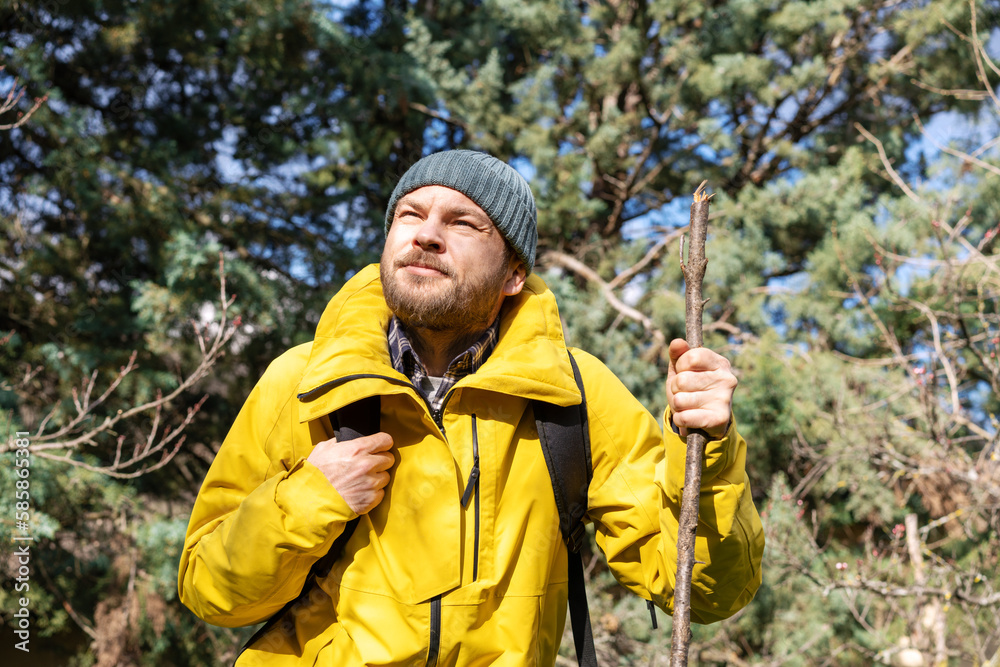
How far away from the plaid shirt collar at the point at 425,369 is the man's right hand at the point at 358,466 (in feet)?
0.67

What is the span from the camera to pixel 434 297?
1.41 metres

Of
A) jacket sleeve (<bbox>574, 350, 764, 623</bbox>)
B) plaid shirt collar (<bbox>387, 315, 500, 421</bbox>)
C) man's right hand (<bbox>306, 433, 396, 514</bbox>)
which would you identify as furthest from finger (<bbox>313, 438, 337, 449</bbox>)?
jacket sleeve (<bbox>574, 350, 764, 623</bbox>)

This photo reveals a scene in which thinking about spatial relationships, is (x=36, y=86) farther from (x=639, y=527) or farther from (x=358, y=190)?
(x=639, y=527)

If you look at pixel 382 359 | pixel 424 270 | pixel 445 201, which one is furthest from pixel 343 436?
pixel 445 201

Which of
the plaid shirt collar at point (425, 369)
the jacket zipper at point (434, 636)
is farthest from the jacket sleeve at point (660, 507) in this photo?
the jacket zipper at point (434, 636)

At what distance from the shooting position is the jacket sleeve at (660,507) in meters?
1.21

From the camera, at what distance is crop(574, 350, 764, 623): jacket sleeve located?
121 cm

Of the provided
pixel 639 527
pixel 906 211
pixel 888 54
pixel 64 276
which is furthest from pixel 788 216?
pixel 64 276

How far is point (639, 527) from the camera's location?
1.37 metres

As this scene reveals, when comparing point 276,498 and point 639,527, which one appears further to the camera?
point 639,527

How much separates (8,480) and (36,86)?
2.10 metres

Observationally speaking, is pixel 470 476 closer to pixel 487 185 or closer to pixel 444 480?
pixel 444 480

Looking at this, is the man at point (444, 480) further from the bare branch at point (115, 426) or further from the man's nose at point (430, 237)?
the bare branch at point (115, 426)

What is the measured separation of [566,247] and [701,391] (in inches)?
174
